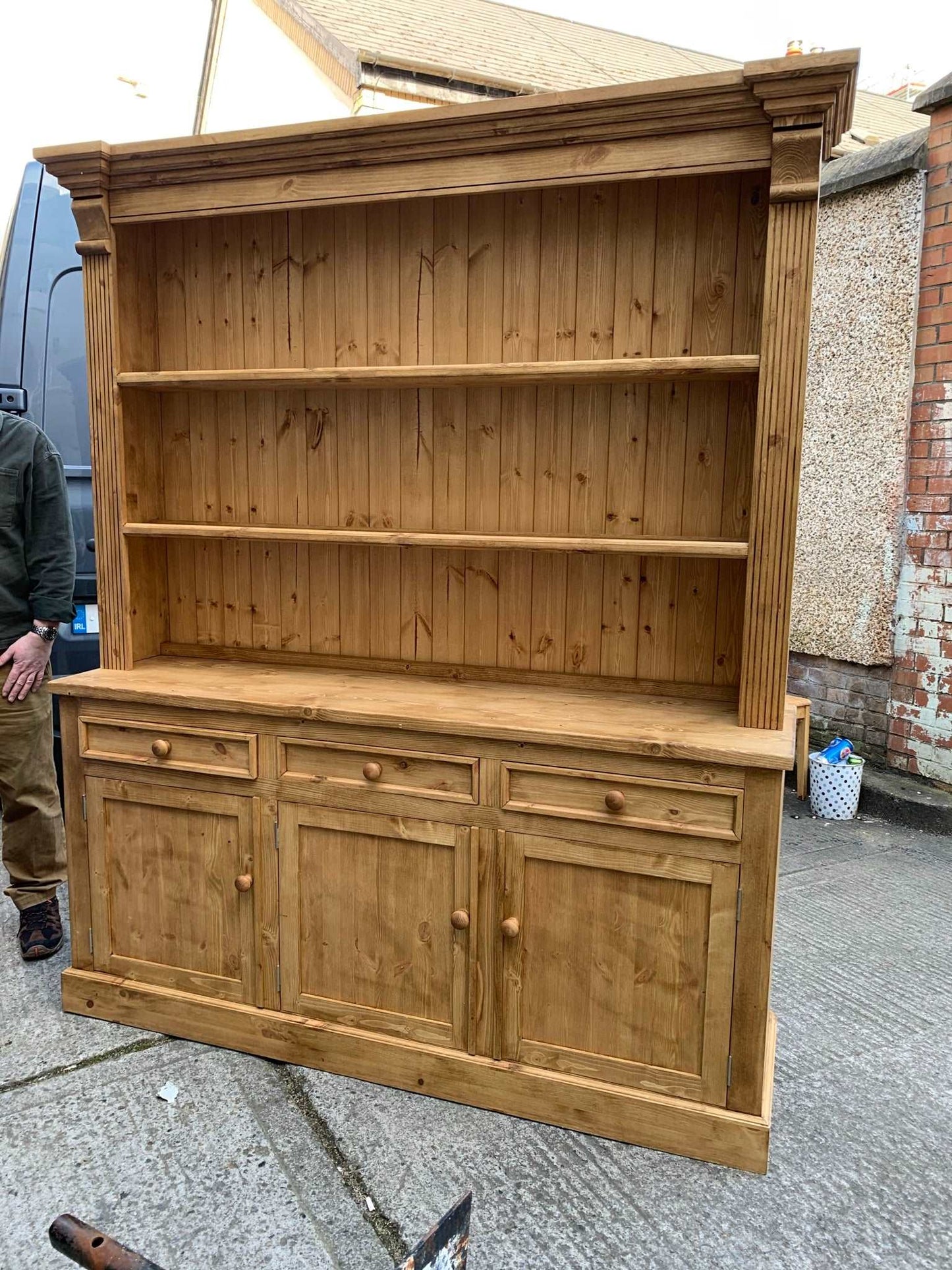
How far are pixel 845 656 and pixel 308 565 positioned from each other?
2.59 meters

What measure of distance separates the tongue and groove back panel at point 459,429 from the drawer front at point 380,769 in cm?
43

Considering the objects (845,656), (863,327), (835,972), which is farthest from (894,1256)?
(863,327)

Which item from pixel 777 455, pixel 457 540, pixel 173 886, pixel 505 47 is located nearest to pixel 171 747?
pixel 173 886

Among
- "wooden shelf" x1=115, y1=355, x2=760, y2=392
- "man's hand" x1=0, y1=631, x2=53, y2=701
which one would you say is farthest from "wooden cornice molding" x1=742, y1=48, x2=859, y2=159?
"man's hand" x1=0, y1=631, x2=53, y2=701

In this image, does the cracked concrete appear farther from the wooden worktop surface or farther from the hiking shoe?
the wooden worktop surface

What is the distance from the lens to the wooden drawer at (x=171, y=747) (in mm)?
2207

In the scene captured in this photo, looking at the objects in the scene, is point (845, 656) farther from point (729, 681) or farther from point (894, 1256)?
point (894, 1256)

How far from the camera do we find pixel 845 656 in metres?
4.02

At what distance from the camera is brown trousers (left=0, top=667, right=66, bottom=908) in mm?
2607

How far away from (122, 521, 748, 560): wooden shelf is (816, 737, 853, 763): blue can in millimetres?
2063

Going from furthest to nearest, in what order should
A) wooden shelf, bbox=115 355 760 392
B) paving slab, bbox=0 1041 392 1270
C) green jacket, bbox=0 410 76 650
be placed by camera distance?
green jacket, bbox=0 410 76 650
wooden shelf, bbox=115 355 760 392
paving slab, bbox=0 1041 392 1270

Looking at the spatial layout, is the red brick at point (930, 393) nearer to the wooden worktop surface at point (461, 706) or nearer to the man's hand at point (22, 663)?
the wooden worktop surface at point (461, 706)

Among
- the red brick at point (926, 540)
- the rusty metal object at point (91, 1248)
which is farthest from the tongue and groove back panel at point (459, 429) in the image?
the red brick at point (926, 540)

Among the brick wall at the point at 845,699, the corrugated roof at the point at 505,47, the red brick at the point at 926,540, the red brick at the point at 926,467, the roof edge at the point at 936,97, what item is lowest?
the brick wall at the point at 845,699
